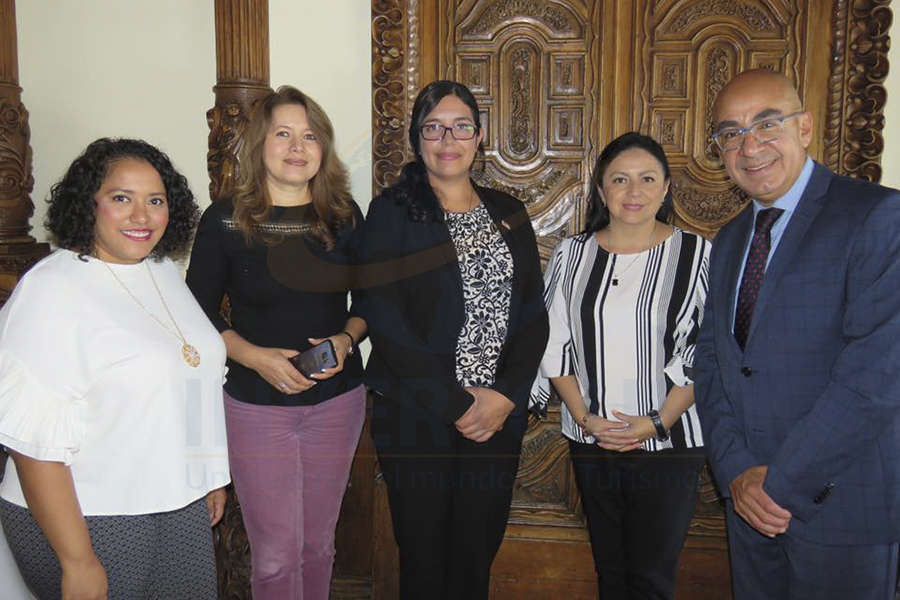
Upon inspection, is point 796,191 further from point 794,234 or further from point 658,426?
point 658,426

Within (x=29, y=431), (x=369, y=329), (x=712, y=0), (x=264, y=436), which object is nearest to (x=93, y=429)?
(x=29, y=431)

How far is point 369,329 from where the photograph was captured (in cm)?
210

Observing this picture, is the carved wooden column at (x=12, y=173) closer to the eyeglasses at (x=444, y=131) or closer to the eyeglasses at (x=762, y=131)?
the eyeglasses at (x=444, y=131)

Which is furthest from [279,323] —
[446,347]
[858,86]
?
[858,86]

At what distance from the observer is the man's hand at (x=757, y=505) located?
164 cm

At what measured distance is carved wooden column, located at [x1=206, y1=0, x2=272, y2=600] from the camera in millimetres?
2482

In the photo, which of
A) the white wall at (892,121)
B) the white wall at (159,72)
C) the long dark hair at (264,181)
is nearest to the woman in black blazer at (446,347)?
the long dark hair at (264,181)

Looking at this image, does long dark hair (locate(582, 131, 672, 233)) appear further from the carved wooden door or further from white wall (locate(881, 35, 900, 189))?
white wall (locate(881, 35, 900, 189))

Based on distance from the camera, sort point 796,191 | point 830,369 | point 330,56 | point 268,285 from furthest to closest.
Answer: point 330,56
point 268,285
point 796,191
point 830,369

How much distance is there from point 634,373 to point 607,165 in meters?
0.63

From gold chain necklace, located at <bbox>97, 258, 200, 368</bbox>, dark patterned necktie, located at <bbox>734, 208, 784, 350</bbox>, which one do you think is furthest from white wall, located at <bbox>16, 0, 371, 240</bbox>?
dark patterned necktie, located at <bbox>734, 208, 784, 350</bbox>

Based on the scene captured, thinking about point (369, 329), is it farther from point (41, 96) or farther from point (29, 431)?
point (41, 96)

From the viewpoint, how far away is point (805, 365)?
1616mm

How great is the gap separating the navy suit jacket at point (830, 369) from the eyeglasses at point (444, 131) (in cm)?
A: 91
